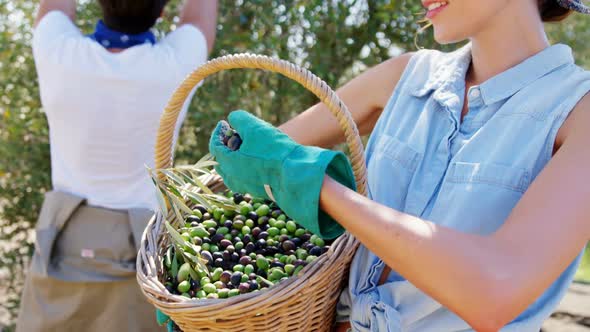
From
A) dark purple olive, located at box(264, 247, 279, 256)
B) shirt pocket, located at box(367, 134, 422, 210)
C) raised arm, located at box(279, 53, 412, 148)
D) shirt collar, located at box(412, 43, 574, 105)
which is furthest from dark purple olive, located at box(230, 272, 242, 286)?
shirt collar, located at box(412, 43, 574, 105)

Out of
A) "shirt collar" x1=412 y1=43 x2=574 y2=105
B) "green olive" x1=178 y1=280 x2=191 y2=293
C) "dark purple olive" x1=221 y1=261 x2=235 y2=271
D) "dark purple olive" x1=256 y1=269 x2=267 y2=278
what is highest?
"shirt collar" x1=412 y1=43 x2=574 y2=105

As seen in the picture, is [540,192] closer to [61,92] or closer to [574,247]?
[574,247]

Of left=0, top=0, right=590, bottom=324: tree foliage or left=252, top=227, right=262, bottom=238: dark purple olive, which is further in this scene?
left=0, top=0, right=590, bottom=324: tree foliage

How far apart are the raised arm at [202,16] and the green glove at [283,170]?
4.30 ft

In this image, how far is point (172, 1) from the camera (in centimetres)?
308

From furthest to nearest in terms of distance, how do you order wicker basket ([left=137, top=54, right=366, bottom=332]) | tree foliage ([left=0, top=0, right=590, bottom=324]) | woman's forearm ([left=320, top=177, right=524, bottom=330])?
tree foliage ([left=0, top=0, right=590, bottom=324])
wicker basket ([left=137, top=54, right=366, bottom=332])
woman's forearm ([left=320, top=177, right=524, bottom=330])

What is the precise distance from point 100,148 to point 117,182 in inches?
5.2

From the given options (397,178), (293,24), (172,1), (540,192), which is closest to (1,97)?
(172,1)

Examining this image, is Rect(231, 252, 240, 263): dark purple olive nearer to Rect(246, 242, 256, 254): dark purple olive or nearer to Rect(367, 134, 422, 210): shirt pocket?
Rect(246, 242, 256, 254): dark purple olive

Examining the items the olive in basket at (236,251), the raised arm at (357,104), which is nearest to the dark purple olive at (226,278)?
the olive in basket at (236,251)

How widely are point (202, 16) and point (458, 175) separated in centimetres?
149

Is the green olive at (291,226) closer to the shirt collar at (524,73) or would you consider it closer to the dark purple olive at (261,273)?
the dark purple olive at (261,273)

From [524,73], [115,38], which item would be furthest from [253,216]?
[115,38]

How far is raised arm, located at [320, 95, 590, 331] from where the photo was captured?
110 centimetres
